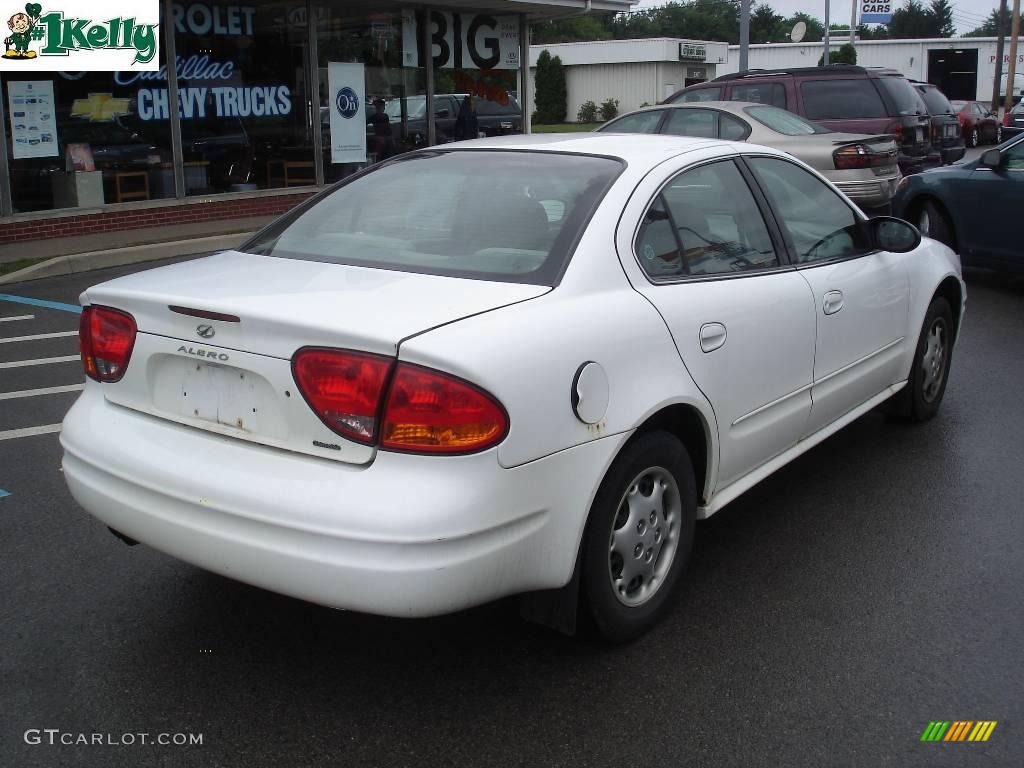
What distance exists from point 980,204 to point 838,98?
5556 millimetres

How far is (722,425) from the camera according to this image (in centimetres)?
385

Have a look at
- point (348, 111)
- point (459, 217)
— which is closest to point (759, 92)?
point (348, 111)

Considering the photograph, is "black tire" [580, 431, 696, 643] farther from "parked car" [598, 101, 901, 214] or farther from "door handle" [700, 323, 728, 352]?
"parked car" [598, 101, 901, 214]

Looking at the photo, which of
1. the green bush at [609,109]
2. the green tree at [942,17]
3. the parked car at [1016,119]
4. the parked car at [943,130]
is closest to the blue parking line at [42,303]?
the parked car at [943,130]

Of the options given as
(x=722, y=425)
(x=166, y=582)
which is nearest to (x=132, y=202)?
(x=166, y=582)

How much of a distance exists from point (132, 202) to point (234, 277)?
1046cm

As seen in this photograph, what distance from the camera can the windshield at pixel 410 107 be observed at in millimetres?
16250

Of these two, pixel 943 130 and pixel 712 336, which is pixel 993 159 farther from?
pixel 943 130

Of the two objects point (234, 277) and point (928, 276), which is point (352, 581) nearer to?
point (234, 277)

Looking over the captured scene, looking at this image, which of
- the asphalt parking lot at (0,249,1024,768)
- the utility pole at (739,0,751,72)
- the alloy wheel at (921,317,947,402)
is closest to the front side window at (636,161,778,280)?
the asphalt parking lot at (0,249,1024,768)

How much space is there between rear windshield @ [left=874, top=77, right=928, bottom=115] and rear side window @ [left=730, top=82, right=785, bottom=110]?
127 cm

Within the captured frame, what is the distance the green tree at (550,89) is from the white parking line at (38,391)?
2024 inches

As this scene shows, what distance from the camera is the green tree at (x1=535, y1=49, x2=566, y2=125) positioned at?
185 feet

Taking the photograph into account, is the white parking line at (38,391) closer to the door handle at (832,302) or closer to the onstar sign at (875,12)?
the door handle at (832,302)
